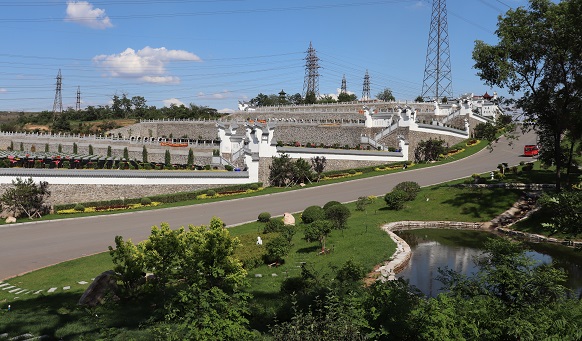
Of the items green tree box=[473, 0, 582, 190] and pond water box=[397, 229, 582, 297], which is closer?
pond water box=[397, 229, 582, 297]

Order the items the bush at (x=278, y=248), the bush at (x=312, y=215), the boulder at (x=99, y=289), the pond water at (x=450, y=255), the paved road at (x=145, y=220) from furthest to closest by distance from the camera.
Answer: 1. the bush at (x=312, y=215)
2. the paved road at (x=145, y=220)
3. the bush at (x=278, y=248)
4. the pond water at (x=450, y=255)
5. the boulder at (x=99, y=289)

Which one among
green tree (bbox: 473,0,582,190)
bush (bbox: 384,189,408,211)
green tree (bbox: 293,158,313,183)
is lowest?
bush (bbox: 384,189,408,211)

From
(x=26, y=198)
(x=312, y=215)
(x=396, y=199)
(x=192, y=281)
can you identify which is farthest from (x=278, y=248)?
(x=26, y=198)

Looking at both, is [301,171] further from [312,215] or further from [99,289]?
[99,289]

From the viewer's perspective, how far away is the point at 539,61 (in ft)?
81.6

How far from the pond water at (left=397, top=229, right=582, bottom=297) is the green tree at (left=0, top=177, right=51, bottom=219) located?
2192 cm

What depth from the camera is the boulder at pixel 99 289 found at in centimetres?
1262

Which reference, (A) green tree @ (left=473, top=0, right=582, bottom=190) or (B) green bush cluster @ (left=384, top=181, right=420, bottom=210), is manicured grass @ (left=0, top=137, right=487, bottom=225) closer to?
(B) green bush cluster @ (left=384, top=181, right=420, bottom=210)

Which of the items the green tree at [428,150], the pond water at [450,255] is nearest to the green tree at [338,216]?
the pond water at [450,255]

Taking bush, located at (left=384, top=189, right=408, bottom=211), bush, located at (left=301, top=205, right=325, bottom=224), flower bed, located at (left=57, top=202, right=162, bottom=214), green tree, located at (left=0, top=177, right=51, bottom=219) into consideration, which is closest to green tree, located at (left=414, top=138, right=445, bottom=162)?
bush, located at (left=384, top=189, right=408, bottom=211)

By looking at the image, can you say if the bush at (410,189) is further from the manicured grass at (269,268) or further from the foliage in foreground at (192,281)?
the foliage in foreground at (192,281)

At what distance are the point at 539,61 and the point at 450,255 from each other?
43.5ft

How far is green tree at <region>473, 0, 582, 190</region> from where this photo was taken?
23.5 metres

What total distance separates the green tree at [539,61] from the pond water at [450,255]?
7208 millimetres
